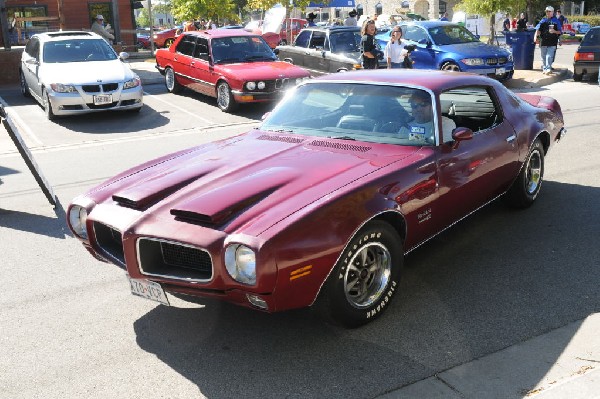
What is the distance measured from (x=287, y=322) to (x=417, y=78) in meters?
2.34

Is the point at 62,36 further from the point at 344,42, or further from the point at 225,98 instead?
the point at 344,42

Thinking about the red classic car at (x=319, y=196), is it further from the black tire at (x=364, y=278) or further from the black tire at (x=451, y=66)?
the black tire at (x=451, y=66)

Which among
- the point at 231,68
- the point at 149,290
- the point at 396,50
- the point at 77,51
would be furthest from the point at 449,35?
the point at 149,290

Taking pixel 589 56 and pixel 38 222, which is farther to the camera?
pixel 589 56

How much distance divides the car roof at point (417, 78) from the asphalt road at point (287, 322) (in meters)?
1.34

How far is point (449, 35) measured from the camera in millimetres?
16344

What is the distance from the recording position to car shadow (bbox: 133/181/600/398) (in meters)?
3.58

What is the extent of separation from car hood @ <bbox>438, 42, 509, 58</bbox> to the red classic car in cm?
997

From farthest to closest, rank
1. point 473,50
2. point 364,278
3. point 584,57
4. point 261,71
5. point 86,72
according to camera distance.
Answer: point 584,57
point 473,50
point 261,71
point 86,72
point 364,278

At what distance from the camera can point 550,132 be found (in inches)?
259

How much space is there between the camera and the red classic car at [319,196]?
3.59 metres

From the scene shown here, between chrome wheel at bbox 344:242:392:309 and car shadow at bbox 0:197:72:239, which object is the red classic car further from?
car shadow at bbox 0:197:72:239

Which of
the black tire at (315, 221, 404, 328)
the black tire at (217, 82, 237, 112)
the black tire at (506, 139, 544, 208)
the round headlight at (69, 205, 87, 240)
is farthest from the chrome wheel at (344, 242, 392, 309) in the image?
the black tire at (217, 82, 237, 112)

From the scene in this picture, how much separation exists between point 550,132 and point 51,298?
491 centimetres
